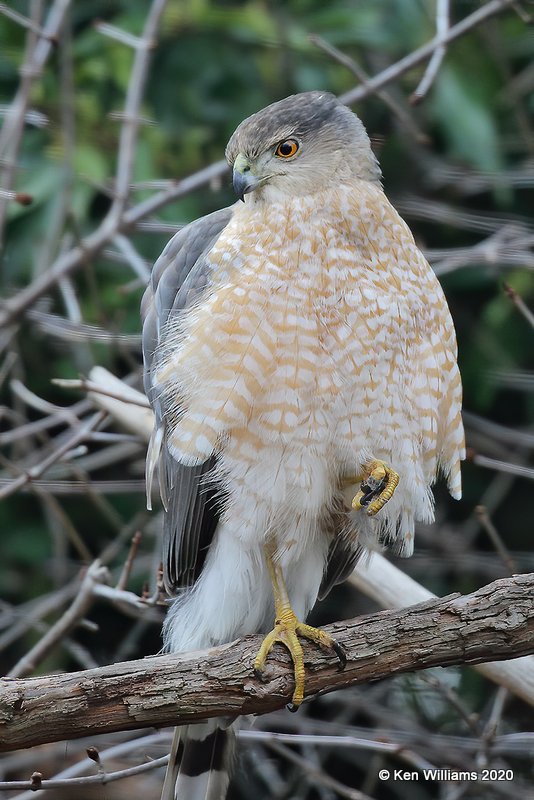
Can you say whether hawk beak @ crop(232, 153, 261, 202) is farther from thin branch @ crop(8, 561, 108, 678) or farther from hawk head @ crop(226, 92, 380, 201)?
thin branch @ crop(8, 561, 108, 678)

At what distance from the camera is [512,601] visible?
2.20 metres

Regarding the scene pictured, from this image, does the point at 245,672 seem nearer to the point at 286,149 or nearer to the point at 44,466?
the point at 44,466

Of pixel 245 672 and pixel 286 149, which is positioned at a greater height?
pixel 286 149

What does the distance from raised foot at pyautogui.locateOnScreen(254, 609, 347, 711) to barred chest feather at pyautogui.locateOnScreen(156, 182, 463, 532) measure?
0.97 ft

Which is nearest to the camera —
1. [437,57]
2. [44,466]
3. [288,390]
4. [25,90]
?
[288,390]

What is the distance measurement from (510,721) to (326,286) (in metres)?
2.19

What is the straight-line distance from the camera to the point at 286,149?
272 cm

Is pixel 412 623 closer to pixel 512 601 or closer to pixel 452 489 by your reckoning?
pixel 512 601

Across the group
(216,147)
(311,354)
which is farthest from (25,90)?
(311,354)

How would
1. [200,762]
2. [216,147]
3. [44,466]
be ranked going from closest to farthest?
[200,762] < [44,466] < [216,147]

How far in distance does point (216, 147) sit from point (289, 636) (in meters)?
2.53

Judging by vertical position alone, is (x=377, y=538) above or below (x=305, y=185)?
below

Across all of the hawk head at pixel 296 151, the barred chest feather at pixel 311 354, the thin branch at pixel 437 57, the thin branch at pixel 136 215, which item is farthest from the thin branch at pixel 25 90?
the thin branch at pixel 437 57

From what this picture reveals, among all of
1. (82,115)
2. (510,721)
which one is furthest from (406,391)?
(82,115)
